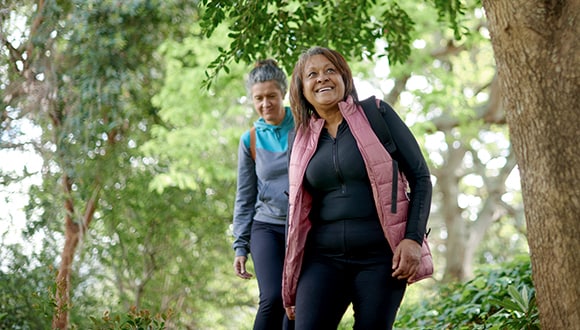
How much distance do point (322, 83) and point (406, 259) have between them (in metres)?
0.91

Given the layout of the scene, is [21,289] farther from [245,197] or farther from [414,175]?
[414,175]

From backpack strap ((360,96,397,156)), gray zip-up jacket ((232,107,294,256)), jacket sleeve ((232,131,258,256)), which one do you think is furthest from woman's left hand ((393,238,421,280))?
jacket sleeve ((232,131,258,256))

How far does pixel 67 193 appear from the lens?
802cm

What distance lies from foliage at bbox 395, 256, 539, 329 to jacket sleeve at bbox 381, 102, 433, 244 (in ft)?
4.78

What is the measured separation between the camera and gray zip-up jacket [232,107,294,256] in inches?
157

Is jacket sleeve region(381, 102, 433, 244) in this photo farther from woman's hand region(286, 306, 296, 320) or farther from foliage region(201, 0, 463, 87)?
foliage region(201, 0, 463, 87)

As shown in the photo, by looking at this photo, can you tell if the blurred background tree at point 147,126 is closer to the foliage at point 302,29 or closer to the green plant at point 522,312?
the foliage at point 302,29

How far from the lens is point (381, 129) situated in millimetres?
3082

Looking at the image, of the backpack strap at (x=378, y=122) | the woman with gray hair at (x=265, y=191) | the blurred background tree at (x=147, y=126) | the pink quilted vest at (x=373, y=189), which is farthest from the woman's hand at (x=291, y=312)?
the blurred background tree at (x=147, y=126)

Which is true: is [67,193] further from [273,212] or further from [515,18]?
[515,18]

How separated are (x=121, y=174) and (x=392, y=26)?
4.77 m

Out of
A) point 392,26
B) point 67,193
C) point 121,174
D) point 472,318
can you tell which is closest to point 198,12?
point 121,174

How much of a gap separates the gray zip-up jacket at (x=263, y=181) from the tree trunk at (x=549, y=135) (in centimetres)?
134

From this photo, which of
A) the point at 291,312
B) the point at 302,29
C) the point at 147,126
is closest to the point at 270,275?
the point at 291,312
